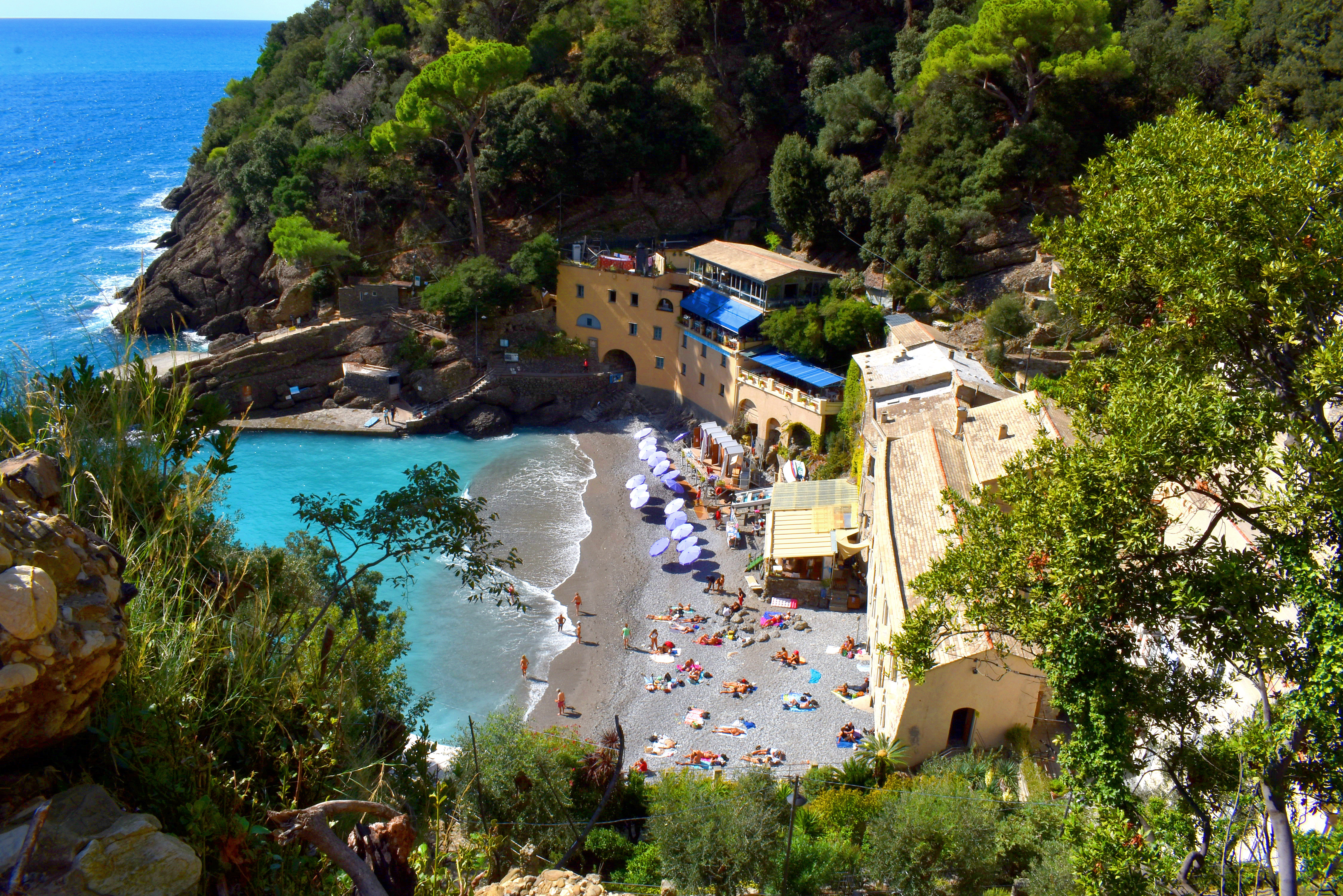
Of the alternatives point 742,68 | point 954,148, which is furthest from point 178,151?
point 954,148

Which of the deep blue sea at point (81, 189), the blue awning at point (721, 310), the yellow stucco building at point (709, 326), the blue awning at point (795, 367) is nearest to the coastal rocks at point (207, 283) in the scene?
the deep blue sea at point (81, 189)

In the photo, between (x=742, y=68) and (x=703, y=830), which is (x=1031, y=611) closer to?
(x=703, y=830)

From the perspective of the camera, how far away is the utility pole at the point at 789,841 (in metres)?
11.4

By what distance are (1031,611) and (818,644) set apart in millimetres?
14777

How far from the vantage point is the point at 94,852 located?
4.61m

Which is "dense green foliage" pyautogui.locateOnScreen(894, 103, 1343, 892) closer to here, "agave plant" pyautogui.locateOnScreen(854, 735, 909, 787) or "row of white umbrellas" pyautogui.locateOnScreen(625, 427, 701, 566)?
"agave plant" pyautogui.locateOnScreen(854, 735, 909, 787)

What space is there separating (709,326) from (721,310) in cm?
122

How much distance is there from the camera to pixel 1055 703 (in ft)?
29.2

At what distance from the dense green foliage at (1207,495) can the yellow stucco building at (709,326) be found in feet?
66.2

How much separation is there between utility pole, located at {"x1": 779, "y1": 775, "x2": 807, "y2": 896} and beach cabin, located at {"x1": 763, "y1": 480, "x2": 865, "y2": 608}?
374 inches

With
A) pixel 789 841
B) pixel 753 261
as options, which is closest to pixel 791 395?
pixel 753 261

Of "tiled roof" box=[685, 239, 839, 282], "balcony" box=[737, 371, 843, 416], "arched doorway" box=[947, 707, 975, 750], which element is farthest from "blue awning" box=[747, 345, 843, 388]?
"arched doorway" box=[947, 707, 975, 750]

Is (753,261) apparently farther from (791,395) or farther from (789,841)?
(789,841)

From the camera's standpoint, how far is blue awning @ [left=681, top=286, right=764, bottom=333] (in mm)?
32812
